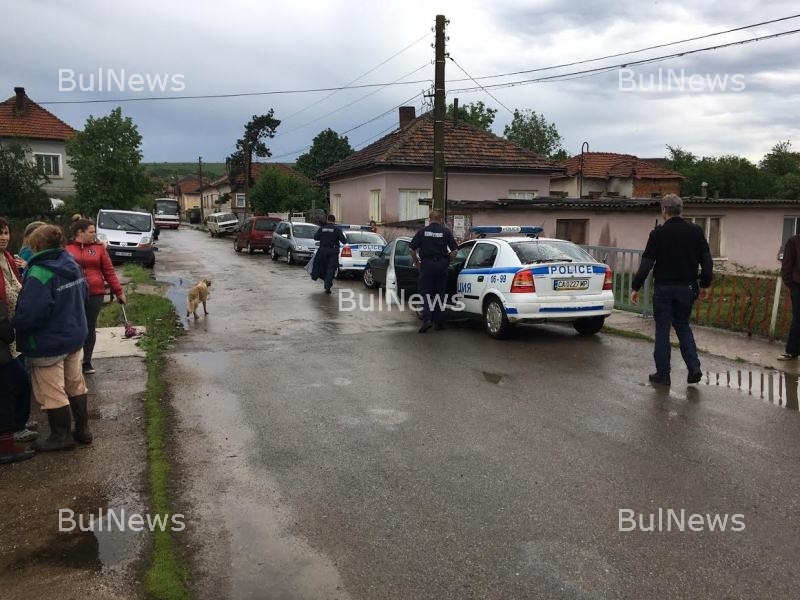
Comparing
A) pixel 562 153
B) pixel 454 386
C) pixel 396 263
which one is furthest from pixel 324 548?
pixel 562 153

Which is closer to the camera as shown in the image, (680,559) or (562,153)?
(680,559)

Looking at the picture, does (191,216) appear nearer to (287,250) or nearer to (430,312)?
(287,250)

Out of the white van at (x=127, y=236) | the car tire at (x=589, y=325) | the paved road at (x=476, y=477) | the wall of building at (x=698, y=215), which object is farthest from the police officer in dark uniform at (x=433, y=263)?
the white van at (x=127, y=236)

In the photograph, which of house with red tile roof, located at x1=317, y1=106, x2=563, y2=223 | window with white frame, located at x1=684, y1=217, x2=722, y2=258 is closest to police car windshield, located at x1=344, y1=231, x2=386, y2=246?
house with red tile roof, located at x1=317, y1=106, x2=563, y2=223

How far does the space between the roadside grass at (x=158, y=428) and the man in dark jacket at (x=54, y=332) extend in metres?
0.69

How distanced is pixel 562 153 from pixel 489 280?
58.9 metres

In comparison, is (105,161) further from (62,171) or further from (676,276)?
(676,276)

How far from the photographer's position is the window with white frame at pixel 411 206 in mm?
27864

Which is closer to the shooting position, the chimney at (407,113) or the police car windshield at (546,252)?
the police car windshield at (546,252)

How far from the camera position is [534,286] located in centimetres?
977

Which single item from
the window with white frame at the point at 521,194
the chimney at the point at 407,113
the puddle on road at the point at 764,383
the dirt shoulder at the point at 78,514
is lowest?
the dirt shoulder at the point at 78,514

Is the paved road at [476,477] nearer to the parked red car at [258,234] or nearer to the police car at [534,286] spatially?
the police car at [534,286]

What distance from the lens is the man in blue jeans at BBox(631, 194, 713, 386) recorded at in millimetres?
7203

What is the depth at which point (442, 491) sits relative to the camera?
454 cm
